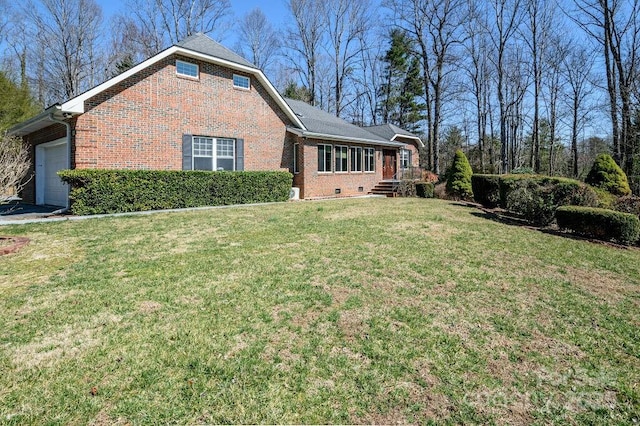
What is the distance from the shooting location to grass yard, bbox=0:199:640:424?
225 centimetres

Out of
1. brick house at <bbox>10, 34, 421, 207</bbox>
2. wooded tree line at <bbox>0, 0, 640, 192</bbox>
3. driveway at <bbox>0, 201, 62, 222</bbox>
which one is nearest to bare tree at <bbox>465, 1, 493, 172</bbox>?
wooded tree line at <bbox>0, 0, 640, 192</bbox>

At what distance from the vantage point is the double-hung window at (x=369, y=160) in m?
20.3

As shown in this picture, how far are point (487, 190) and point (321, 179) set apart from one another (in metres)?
7.61

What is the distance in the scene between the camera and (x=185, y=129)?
41.6 ft

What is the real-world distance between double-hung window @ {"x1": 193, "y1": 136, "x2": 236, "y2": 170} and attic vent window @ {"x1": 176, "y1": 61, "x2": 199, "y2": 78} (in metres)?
2.32

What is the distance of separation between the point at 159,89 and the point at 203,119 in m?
1.81

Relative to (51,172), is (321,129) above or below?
above

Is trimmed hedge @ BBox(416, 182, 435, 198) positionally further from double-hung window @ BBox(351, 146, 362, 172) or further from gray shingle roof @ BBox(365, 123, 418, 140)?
gray shingle roof @ BBox(365, 123, 418, 140)

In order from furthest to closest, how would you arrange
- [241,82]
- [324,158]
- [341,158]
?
1. [341,158]
2. [324,158]
3. [241,82]

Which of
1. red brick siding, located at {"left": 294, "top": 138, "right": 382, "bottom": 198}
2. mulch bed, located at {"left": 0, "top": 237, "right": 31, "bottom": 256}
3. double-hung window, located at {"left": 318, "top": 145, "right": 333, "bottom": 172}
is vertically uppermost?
double-hung window, located at {"left": 318, "top": 145, "right": 333, "bottom": 172}

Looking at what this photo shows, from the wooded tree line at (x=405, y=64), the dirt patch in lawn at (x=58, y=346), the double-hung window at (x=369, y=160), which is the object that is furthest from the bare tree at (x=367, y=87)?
the dirt patch in lawn at (x=58, y=346)

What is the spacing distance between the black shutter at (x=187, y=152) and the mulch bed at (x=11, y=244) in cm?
642

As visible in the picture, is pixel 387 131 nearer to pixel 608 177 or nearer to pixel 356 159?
pixel 356 159

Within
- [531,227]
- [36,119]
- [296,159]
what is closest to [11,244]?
[36,119]
